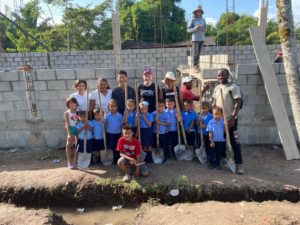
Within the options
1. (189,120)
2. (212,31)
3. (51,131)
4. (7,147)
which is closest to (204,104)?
(189,120)

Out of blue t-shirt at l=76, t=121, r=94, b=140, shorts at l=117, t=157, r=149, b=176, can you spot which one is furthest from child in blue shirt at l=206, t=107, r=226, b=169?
blue t-shirt at l=76, t=121, r=94, b=140

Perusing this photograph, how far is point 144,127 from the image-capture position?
463 centimetres

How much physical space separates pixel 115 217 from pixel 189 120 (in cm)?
190

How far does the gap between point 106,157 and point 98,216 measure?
104cm

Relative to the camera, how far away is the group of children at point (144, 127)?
14.7ft

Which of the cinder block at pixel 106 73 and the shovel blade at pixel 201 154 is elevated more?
the cinder block at pixel 106 73

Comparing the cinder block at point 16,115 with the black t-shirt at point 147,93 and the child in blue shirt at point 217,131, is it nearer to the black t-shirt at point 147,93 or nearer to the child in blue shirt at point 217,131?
the black t-shirt at point 147,93

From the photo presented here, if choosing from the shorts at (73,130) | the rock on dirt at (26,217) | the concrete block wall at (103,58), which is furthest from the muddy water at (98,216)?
the concrete block wall at (103,58)

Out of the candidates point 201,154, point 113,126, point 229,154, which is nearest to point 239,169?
point 229,154

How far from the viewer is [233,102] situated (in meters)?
4.49

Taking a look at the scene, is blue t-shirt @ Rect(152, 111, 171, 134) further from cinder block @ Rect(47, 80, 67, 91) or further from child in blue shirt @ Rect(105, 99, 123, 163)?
cinder block @ Rect(47, 80, 67, 91)

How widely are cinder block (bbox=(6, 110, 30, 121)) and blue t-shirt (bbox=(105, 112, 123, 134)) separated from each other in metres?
2.06

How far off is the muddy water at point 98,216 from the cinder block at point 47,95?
2.17m

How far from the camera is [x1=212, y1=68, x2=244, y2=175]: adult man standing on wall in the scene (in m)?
4.34
